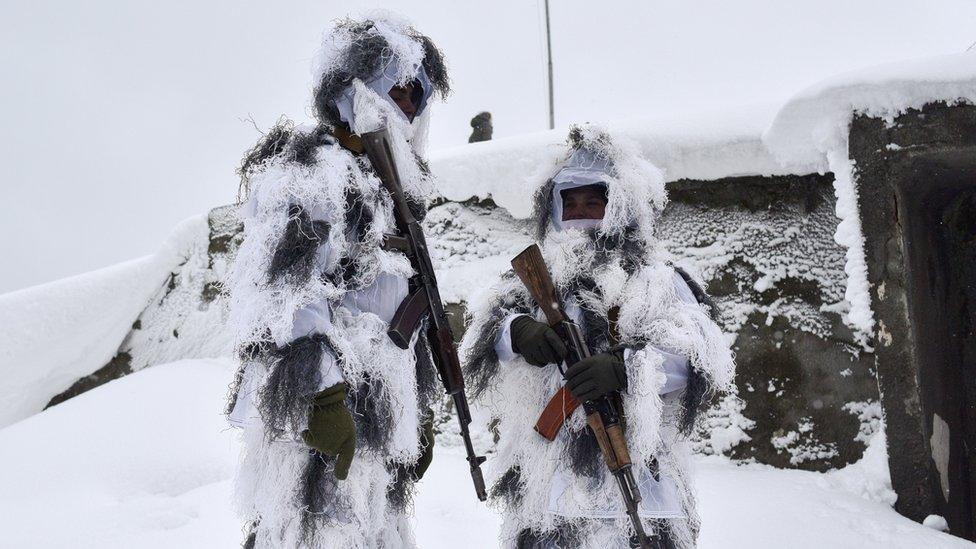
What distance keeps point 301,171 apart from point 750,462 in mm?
3032

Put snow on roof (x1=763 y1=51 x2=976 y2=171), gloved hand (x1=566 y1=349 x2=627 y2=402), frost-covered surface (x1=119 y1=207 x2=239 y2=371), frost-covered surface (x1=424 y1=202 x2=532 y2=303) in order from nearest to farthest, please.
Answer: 1. gloved hand (x1=566 y1=349 x2=627 y2=402)
2. snow on roof (x1=763 y1=51 x2=976 y2=171)
3. frost-covered surface (x1=424 y1=202 x2=532 y2=303)
4. frost-covered surface (x1=119 y1=207 x2=239 y2=371)

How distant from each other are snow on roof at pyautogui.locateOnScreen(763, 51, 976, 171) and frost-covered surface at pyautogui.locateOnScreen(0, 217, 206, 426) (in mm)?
4818

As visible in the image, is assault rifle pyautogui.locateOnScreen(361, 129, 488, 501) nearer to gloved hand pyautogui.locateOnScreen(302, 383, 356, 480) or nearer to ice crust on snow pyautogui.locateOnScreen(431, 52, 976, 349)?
gloved hand pyautogui.locateOnScreen(302, 383, 356, 480)

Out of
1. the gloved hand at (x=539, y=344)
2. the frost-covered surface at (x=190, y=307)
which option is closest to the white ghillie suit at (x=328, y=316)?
the gloved hand at (x=539, y=344)

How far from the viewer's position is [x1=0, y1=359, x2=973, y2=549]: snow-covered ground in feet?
9.93

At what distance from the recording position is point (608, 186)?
235 cm

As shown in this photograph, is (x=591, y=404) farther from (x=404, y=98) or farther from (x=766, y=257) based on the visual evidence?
(x=766, y=257)

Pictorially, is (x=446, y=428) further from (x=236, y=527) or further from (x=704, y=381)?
(x=704, y=381)

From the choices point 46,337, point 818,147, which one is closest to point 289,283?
point 818,147

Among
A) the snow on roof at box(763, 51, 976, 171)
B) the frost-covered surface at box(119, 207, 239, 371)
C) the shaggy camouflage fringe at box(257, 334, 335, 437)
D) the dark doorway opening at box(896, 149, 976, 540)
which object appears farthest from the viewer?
the frost-covered surface at box(119, 207, 239, 371)

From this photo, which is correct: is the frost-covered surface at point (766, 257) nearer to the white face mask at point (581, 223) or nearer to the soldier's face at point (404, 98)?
the white face mask at point (581, 223)

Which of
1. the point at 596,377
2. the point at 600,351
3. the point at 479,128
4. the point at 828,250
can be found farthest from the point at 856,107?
→ the point at 479,128

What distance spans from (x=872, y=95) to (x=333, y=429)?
103 inches

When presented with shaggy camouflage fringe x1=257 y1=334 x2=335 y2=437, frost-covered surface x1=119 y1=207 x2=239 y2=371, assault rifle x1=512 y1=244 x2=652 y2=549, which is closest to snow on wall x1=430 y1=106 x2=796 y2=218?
assault rifle x1=512 y1=244 x2=652 y2=549
